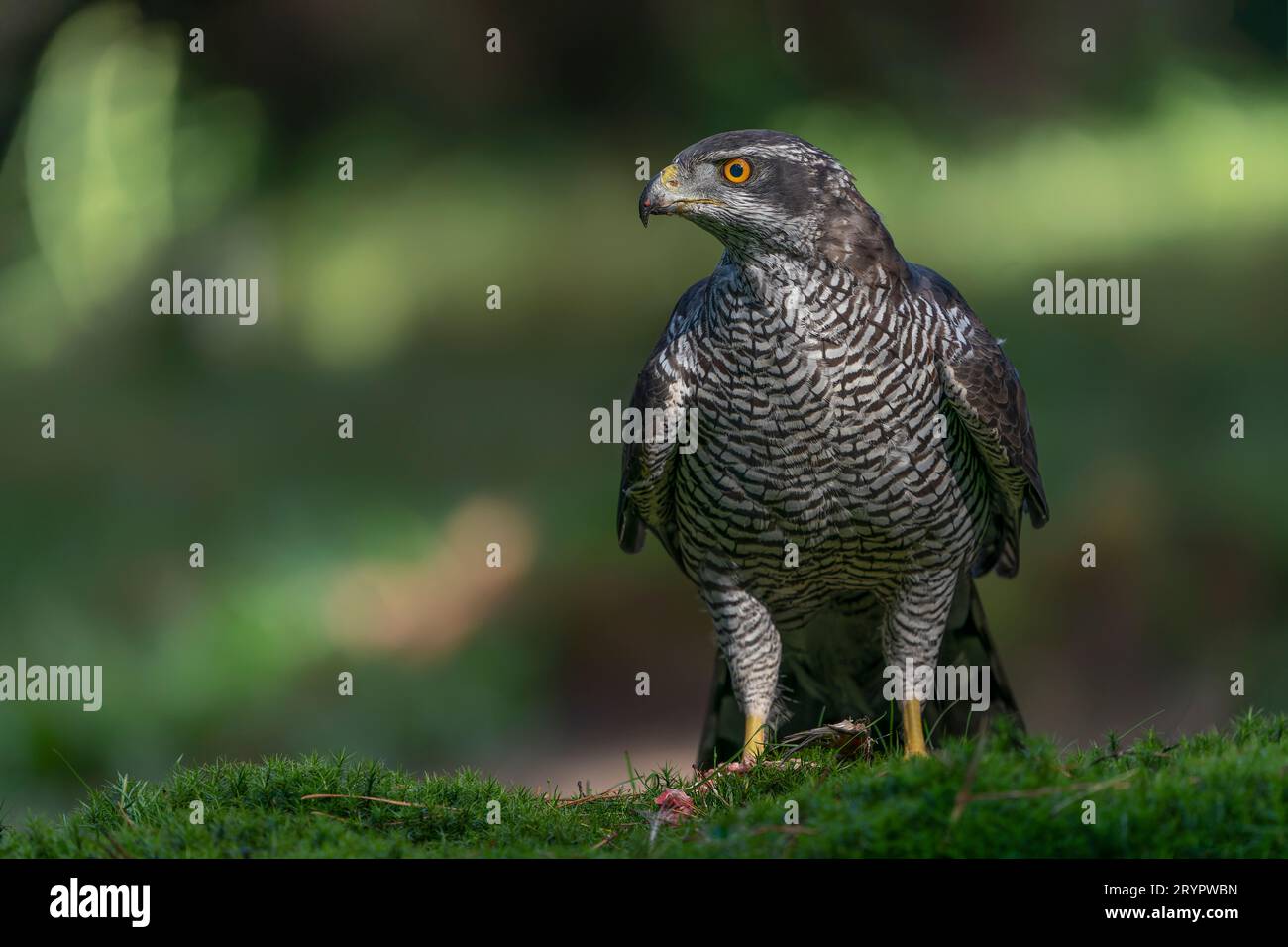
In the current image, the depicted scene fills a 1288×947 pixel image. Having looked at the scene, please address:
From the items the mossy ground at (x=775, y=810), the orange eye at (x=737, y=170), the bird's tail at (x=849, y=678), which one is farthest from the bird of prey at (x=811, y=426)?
the mossy ground at (x=775, y=810)

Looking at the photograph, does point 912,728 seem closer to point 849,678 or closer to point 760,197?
point 849,678

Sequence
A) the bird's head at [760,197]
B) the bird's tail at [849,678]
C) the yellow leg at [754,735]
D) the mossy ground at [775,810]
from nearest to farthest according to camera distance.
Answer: the mossy ground at [775,810] → the bird's head at [760,197] → the yellow leg at [754,735] → the bird's tail at [849,678]

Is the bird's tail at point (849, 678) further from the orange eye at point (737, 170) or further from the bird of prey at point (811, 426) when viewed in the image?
the orange eye at point (737, 170)

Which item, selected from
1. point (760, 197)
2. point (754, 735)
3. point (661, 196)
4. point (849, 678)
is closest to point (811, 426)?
point (760, 197)

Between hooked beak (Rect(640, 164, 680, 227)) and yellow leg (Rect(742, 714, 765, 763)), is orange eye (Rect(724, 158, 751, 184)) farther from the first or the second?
yellow leg (Rect(742, 714, 765, 763))

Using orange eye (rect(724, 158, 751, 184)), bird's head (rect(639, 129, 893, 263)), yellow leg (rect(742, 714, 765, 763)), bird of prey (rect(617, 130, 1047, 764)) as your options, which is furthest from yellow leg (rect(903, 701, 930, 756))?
orange eye (rect(724, 158, 751, 184))
